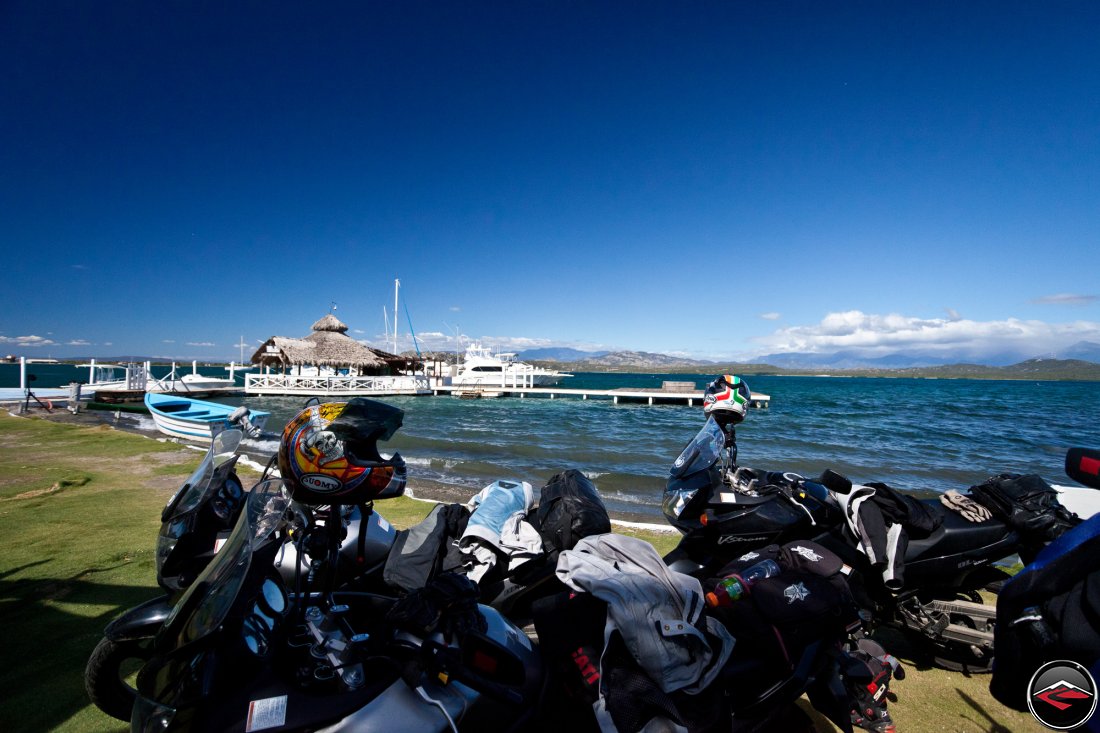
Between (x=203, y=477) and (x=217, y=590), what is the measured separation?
2.03 meters

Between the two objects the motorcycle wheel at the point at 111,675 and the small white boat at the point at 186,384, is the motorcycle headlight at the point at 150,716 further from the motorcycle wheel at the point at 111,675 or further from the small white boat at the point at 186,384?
the small white boat at the point at 186,384

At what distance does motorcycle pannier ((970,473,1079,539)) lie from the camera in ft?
9.66

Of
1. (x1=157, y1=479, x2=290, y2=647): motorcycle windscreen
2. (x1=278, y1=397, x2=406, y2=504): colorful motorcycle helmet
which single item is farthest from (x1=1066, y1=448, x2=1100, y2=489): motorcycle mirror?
(x1=157, y1=479, x2=290, y2=647): motorcycle windscreen

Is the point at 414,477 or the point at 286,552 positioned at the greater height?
the point at 286,552

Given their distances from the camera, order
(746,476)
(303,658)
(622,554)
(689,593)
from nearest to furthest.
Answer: (303,658), (689,593), (622,554), (746,476)

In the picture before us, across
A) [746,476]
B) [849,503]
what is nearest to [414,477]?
[746,476]

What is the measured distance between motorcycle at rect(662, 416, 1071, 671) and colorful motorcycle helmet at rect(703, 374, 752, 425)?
0.54 m

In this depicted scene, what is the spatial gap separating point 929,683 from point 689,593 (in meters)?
2.48

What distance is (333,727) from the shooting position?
152cm

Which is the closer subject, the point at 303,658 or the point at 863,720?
the point at 303,658

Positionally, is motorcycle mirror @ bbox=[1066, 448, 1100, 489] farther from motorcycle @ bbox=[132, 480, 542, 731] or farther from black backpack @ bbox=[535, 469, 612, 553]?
black backpack @ bbox=[535, 469, 612, 553]

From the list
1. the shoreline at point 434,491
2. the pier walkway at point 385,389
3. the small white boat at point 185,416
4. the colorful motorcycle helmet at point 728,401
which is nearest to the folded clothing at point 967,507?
the colorful motorcycle helmet at point 728,401

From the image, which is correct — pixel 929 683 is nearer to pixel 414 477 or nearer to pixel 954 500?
pixel 954 500

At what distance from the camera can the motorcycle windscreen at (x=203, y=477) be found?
301 cm
